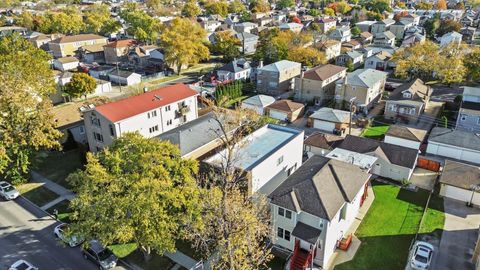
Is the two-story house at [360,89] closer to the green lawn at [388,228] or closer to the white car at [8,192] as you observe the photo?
the green lawn at [388,228]

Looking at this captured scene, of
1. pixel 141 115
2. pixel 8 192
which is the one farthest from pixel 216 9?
pixel 8 192

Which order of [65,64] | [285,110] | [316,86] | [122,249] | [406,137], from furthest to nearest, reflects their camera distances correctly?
[65,64]
[316,86]
[285,110]
[406,137]
[122,249]

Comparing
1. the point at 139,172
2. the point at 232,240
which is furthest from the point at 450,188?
the point at 139,172

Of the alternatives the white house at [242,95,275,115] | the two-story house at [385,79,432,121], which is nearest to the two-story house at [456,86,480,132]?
the two-story house at [385,79,432,121]

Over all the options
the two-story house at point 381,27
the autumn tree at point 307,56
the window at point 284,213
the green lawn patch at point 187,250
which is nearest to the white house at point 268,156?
the window at point 284,213

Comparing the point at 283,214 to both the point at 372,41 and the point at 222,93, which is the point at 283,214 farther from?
the point at 372,41

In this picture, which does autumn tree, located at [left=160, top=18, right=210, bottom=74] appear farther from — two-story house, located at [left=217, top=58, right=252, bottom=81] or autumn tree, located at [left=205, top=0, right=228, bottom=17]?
autumn tree, located at [left=205, top=0, right=228, bottom=17]

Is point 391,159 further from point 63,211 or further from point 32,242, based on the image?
point 32,242
